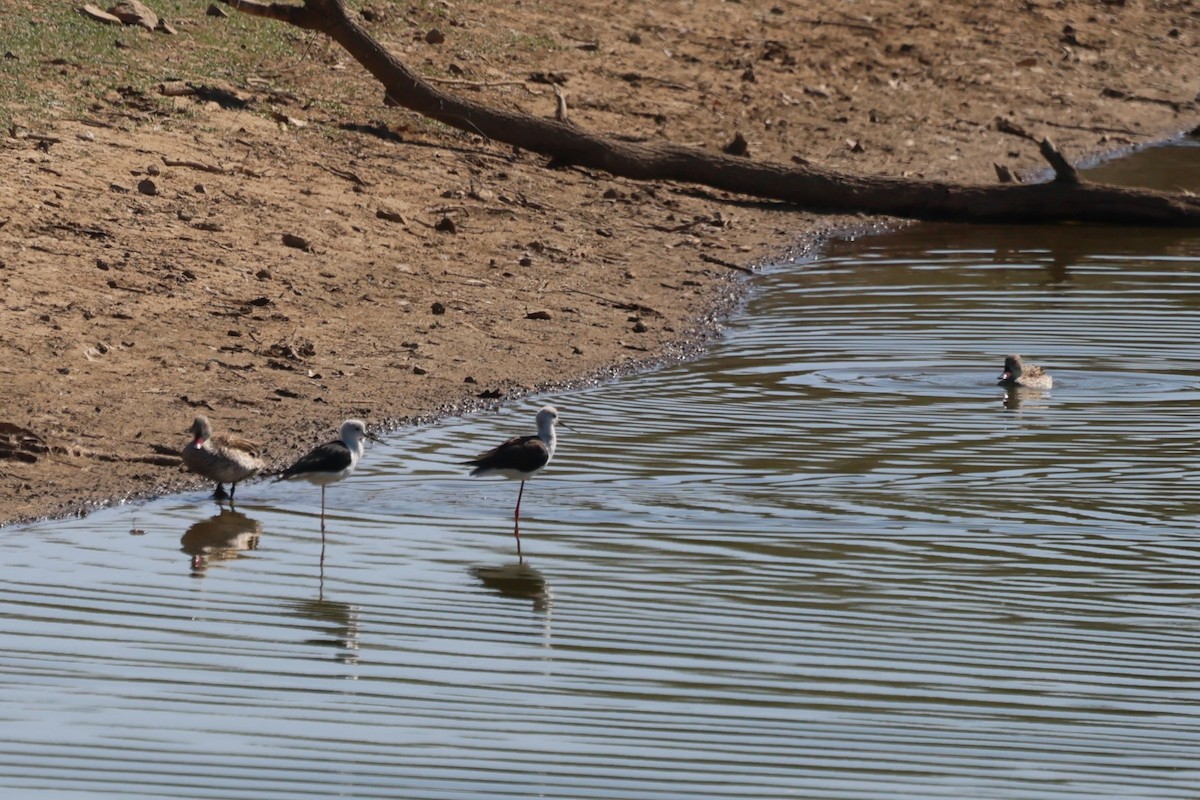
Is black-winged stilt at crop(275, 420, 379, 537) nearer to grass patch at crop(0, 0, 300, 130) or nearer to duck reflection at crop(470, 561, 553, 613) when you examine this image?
duck reflection at crop(470, 561, 553, 613)

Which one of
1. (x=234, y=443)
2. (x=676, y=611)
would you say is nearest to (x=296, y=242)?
(x=234, y=443)

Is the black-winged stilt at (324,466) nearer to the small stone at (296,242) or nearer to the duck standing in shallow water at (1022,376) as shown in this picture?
the duck standing in shallow water at (1022,376)

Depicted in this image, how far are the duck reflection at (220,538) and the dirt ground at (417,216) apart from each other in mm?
689

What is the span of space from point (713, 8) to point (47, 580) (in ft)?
59.8

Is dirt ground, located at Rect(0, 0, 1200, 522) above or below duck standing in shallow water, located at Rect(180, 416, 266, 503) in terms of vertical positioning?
above

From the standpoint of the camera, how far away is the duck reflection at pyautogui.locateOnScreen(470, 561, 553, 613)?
8.43 meters

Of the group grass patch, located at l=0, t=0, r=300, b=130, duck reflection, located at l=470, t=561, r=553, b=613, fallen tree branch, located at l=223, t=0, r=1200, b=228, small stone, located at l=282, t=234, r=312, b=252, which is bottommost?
duck reflection, located at l=470, t=561, r=553, b=613

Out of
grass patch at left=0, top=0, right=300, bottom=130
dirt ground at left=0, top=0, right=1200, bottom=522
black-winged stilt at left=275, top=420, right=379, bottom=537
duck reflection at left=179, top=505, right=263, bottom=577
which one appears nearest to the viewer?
duck reflection at left=179, top=505, right=263, bottom=577

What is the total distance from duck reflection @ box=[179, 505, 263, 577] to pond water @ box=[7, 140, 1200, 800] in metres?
0.05

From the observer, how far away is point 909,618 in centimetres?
814

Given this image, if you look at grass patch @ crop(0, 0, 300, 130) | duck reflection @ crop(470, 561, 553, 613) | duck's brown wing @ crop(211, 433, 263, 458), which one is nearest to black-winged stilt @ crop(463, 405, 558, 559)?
duck reflection @ crop(470, 561, 553, 613)

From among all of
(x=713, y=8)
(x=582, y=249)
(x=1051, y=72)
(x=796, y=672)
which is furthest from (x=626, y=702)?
(x=1051, y=72)

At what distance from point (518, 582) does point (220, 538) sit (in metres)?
1.68

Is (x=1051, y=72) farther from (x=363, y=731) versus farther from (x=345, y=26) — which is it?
(x=363, y=731)
